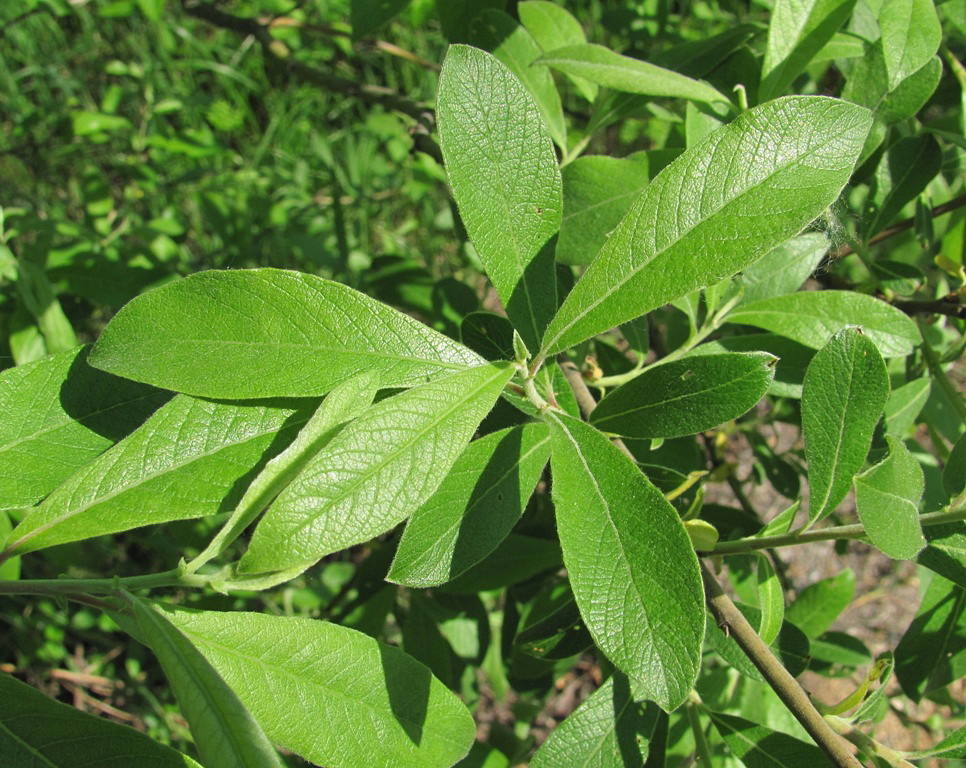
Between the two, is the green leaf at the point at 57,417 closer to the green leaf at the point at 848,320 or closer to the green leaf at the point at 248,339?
the green leaf at the point at 248,339

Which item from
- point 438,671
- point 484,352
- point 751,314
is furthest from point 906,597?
point 484,352

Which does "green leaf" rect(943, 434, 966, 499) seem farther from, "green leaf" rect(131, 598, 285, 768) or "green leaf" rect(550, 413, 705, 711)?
"green leaf" rect(131, 598, 285, 768)

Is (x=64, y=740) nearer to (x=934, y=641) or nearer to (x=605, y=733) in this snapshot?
(x=605, y=733)

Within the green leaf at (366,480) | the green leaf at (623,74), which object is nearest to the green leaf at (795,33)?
the green leaf at (623,74)

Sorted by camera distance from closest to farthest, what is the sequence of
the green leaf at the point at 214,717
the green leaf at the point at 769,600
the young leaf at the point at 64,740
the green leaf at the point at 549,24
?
the green leaf at the point at 214,717
the young leaf at the point at 64,740
the green leaf at the point at 769,600
the green leaf at the point at 549,24

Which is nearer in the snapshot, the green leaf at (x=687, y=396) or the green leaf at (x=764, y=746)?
the green leaf at (x=687, y=396)

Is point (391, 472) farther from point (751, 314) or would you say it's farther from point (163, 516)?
point (751, 314)

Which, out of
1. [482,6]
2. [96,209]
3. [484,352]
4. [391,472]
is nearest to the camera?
[391,472]
